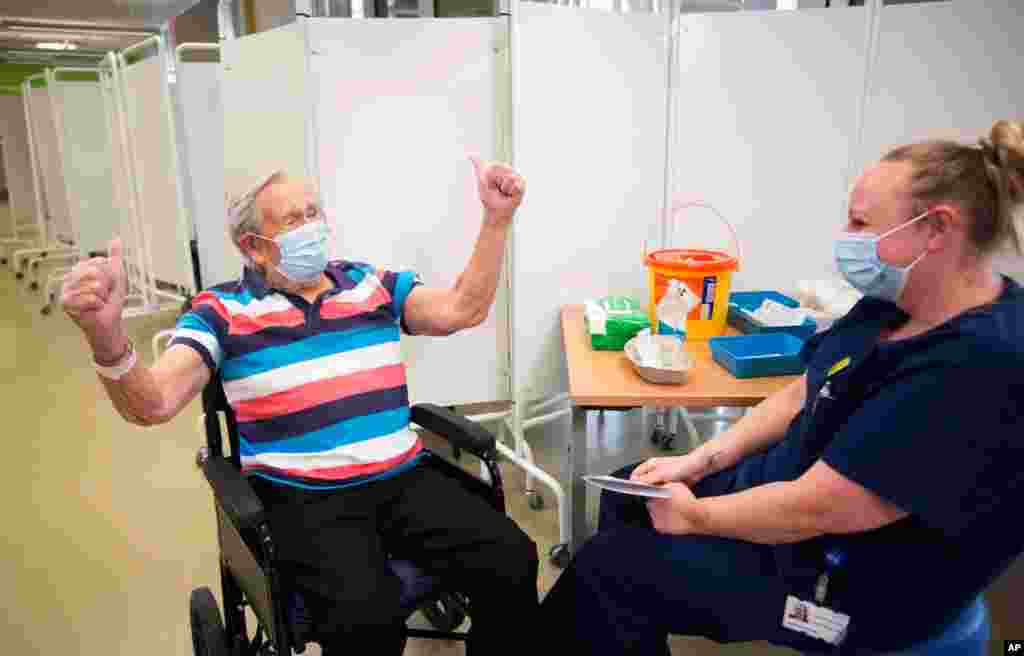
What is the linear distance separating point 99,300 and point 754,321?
5.43 ft

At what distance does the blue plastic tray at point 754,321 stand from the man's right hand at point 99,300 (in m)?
1.59

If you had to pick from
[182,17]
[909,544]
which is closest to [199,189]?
[909,544]

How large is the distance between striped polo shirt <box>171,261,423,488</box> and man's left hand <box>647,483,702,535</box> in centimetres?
60

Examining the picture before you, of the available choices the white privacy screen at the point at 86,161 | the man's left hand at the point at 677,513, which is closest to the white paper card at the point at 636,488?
the man's left hand at the point at 677,513

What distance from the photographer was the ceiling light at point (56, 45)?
451 inches

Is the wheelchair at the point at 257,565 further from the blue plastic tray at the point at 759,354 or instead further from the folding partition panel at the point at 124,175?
the folding partition panel at the point at 124,175

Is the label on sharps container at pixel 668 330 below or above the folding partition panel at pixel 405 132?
below

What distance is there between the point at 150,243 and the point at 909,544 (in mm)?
4804

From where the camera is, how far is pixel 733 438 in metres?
1.53

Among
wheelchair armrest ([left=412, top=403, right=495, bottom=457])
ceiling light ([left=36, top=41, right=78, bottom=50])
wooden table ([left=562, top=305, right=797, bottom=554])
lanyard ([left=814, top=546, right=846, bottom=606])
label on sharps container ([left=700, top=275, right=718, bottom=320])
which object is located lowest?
lanyard ([left=814, top=546, right=846, bottom=606])

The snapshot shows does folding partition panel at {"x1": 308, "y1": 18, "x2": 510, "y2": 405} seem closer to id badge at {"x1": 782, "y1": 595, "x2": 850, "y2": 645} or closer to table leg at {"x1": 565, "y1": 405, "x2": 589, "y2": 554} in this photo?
table leg at {"x1": 565, "y1": 405, "x2": 589, "y2": 554}

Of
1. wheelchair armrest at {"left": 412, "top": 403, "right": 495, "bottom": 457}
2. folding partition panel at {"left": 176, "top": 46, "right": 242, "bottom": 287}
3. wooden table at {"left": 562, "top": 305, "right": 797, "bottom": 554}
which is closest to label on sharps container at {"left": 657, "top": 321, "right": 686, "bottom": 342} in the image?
wooden table at {"left": 562, "top": 305, "right": 797, "bottom": 554}

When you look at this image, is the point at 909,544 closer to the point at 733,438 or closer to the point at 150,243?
the point at 733,438

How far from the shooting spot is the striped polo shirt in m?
1.50
